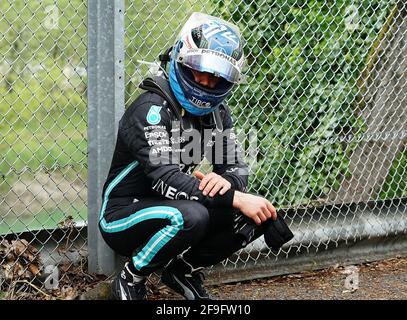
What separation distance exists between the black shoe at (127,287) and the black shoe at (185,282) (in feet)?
0.75

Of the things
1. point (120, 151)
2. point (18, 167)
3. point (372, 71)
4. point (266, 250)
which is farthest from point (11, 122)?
point (372, 71)

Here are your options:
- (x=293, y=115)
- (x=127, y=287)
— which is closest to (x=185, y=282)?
(x=127, y=287)

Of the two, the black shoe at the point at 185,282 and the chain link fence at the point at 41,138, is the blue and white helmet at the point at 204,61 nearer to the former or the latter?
the chain link fence at the point at 41,138

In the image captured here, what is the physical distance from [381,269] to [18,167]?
8.55 feet

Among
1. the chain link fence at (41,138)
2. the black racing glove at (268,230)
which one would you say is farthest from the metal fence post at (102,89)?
the black racing glove at (268,230)

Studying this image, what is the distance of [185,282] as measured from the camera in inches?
182

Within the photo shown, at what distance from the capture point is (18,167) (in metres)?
4.70

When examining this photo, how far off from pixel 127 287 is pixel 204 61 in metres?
1.29

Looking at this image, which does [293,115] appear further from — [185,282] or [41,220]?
[41,220]

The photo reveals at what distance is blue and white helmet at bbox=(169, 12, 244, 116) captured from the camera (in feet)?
13.5

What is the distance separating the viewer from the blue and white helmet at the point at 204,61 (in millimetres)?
4113

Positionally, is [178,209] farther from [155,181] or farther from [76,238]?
[76,238]

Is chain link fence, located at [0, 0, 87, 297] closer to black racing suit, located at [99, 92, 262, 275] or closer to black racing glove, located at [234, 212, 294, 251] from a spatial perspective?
black racing suit, located at [99, 92, 262, 275]

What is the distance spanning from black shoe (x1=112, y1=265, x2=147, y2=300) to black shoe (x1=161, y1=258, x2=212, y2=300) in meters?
0.23
